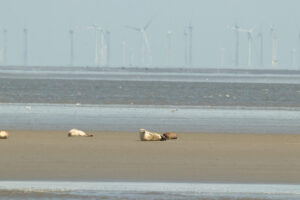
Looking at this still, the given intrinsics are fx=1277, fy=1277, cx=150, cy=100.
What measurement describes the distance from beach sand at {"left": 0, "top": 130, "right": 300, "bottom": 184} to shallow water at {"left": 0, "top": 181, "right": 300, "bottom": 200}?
78 centimetres

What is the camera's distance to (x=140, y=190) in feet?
64.1

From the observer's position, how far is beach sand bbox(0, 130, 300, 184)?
71.2 ft

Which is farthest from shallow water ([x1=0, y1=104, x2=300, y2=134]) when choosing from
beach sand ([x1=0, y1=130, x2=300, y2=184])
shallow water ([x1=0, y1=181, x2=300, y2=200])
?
shallow water ([x1=0, y1=181, x2=300, y2=200])

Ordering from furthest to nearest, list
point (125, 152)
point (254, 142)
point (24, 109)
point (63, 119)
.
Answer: point (24, 109)
point (63, 119)
point (254, 142)
point (125, 152)

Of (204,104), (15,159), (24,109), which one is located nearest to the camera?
(15,159)

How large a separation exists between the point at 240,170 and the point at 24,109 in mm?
25334

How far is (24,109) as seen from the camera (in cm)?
4728

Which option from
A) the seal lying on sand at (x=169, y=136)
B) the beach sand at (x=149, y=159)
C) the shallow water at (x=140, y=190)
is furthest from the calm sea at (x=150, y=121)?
the seal lying on sand at (x=169, y=136)

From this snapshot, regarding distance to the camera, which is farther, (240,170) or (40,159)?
(40,159)

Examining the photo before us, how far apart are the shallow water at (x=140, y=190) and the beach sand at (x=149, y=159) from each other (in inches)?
30.7

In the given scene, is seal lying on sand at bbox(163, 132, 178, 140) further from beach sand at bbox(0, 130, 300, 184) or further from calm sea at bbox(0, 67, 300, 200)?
calm sea at bbox(0, 67, 300, 200)

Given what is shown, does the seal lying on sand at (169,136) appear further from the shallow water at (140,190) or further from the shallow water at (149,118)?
the shallow water at (140,190)

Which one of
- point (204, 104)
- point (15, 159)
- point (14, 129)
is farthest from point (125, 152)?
point (204, 104)

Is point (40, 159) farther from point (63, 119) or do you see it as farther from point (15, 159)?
point (63, 119)
